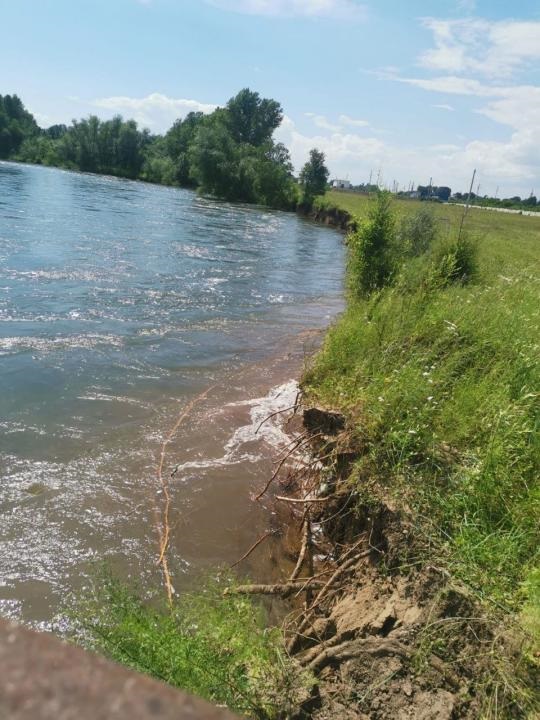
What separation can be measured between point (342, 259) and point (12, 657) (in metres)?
29.8

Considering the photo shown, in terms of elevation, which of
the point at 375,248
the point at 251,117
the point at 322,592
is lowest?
the point at 322,592

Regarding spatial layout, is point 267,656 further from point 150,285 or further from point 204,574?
point 150,285

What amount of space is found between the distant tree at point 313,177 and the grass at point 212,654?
59717 millimetres

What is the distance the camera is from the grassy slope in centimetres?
414

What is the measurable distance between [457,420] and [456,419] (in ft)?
0.05

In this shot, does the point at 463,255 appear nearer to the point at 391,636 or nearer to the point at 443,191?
the point at 391,636

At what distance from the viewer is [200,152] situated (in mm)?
65562

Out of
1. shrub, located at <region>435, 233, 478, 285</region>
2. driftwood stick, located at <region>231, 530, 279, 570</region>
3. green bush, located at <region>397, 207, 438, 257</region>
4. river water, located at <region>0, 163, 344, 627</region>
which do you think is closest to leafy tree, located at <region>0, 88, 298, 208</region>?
river water, located at <region>0, 163, 344, 627</region>

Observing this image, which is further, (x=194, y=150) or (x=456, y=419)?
(x=194, y=150)

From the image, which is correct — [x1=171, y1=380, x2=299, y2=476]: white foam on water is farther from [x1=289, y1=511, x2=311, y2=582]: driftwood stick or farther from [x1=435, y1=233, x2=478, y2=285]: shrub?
[x1=435, y1=233, x2=478, y2=285]: shrub

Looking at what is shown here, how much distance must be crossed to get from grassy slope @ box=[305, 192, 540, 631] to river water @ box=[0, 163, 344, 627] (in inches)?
66.8

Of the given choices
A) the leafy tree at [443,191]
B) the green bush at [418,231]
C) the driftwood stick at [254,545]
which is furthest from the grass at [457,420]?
the leafy tree at [443,191]

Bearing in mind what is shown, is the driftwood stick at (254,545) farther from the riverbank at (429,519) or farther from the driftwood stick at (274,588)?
the driftwood stick at (274,588)

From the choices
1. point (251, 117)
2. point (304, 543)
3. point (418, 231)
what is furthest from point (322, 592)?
point (251, 117)
